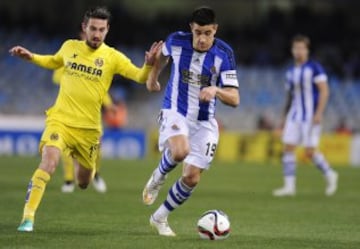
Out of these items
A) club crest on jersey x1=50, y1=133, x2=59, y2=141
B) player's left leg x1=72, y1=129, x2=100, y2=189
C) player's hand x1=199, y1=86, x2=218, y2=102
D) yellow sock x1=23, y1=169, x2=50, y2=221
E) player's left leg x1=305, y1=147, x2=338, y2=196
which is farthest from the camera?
player's left leg x1=305, y1=147, x2=338, y2=196

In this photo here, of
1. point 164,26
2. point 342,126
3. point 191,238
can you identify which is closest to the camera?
point 191,238

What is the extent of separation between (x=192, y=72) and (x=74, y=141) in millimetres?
1647

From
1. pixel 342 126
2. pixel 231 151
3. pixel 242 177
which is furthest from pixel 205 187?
pixel 342 126

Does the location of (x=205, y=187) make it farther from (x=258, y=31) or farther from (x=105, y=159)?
(x=258, y=31)

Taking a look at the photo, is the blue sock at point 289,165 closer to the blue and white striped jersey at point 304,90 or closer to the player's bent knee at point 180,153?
the blue and white striped jersey at point 304,90

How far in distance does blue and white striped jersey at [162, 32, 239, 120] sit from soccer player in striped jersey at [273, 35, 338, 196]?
6.72 meters

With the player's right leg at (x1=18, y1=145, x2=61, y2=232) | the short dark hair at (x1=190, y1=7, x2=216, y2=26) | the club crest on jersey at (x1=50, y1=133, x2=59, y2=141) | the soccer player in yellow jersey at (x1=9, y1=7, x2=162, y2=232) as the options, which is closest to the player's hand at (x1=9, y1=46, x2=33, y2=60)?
the soccer player in yellow jersey at (x1=9, y1=7, x2=162, y2=232)

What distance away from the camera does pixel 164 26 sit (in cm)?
3359

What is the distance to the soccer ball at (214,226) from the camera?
8.94 metres

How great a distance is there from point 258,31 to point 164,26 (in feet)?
11.5

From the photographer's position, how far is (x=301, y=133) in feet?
53.0

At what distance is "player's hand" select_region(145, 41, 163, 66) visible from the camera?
9418 millimetres

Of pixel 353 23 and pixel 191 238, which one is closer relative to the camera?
pixel 191 238

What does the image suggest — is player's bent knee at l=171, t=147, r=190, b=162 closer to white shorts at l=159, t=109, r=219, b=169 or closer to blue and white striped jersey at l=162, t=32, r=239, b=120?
white shorts at l=159, t=109, r=219, b=169
